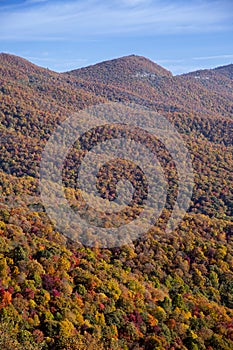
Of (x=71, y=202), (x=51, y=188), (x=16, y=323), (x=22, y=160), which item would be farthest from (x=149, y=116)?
(x=16, y=323)

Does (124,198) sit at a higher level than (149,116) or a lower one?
lower

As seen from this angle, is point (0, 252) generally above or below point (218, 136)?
below

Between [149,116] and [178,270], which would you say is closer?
[178,270]

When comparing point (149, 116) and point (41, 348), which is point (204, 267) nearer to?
point (41, 348)

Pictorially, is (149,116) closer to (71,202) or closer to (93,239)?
(71,202)

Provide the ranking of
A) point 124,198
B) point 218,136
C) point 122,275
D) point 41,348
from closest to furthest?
1. point 41,348
2. point 122,275
3. point 124,198
4. point 218,136

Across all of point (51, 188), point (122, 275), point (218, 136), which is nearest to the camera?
point (122, 275)

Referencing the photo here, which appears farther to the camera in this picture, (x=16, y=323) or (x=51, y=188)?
(x=51, y=188)

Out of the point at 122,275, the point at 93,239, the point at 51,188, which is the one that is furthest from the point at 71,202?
the point at 122,275

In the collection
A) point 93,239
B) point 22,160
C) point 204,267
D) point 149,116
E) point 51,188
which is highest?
point 149,116
